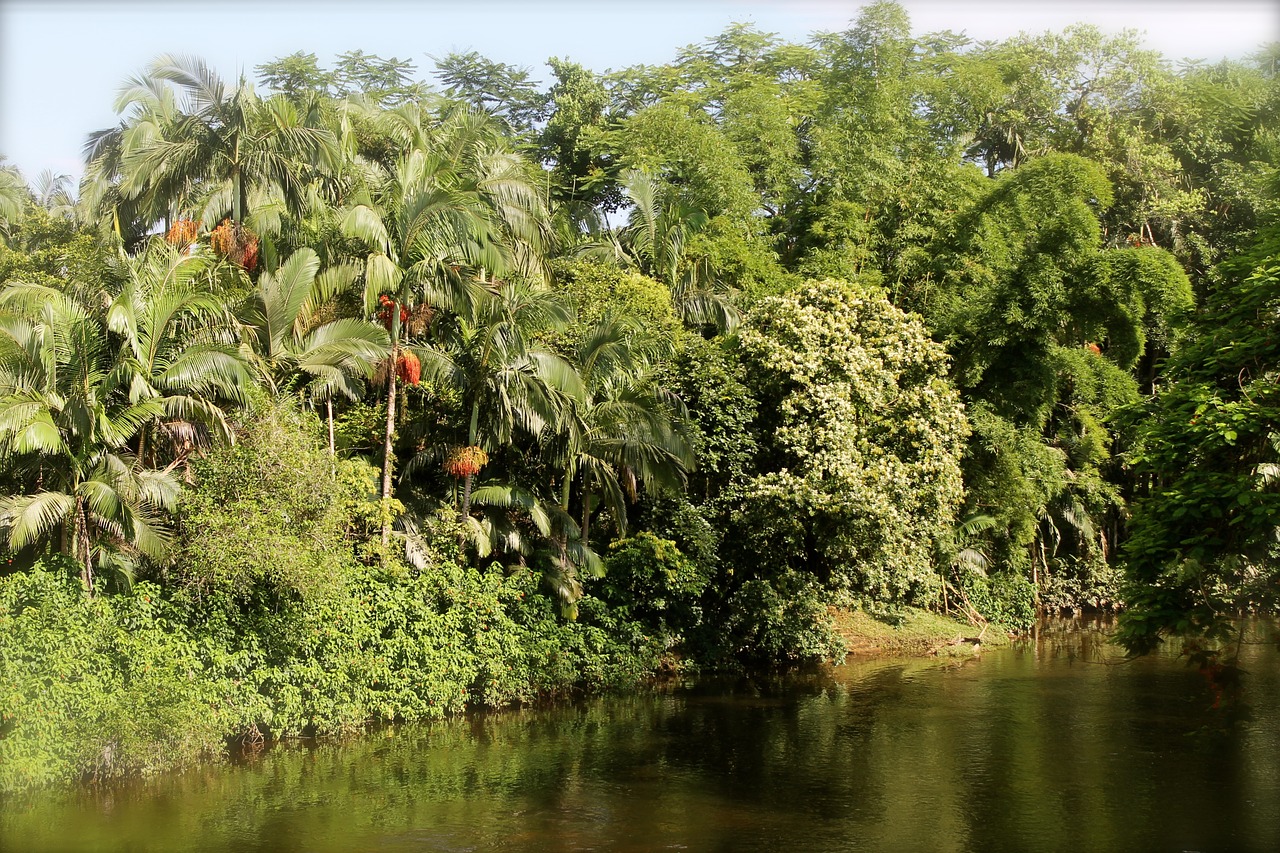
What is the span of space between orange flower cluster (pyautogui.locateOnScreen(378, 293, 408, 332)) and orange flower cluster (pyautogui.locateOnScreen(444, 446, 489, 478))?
2438mm

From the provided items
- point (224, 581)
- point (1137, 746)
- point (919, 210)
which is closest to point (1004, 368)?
point (919, 210)

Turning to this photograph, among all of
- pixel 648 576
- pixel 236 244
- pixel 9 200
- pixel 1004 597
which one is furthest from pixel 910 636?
pixel 9 200

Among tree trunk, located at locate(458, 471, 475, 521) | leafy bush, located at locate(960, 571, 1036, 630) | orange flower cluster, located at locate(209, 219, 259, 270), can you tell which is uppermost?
orange flower cluster, located at locate(209, 219, 259, 270)

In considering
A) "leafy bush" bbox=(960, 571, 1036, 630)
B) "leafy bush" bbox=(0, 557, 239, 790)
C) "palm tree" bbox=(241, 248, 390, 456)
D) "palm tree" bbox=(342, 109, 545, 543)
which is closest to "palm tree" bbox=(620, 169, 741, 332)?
"palm tree" bbox=(342, 109, 545, 543)

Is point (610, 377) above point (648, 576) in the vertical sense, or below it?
above

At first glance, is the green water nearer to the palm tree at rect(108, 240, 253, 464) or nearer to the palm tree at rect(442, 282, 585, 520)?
the palm tree at rect(108, 240, 253, 464)

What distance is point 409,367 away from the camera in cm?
1736

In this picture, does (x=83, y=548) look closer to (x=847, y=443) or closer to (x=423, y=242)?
(x=423, y=242)

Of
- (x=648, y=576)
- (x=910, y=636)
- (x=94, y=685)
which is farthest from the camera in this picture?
(x=910, y=636)

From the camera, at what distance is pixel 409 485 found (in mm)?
19344

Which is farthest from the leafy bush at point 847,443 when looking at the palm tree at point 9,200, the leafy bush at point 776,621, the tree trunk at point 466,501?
the palm tree at point 9,200

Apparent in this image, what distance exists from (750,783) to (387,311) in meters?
9.69

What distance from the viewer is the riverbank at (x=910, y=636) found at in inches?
969

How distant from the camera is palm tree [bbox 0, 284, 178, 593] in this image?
13.7 m
